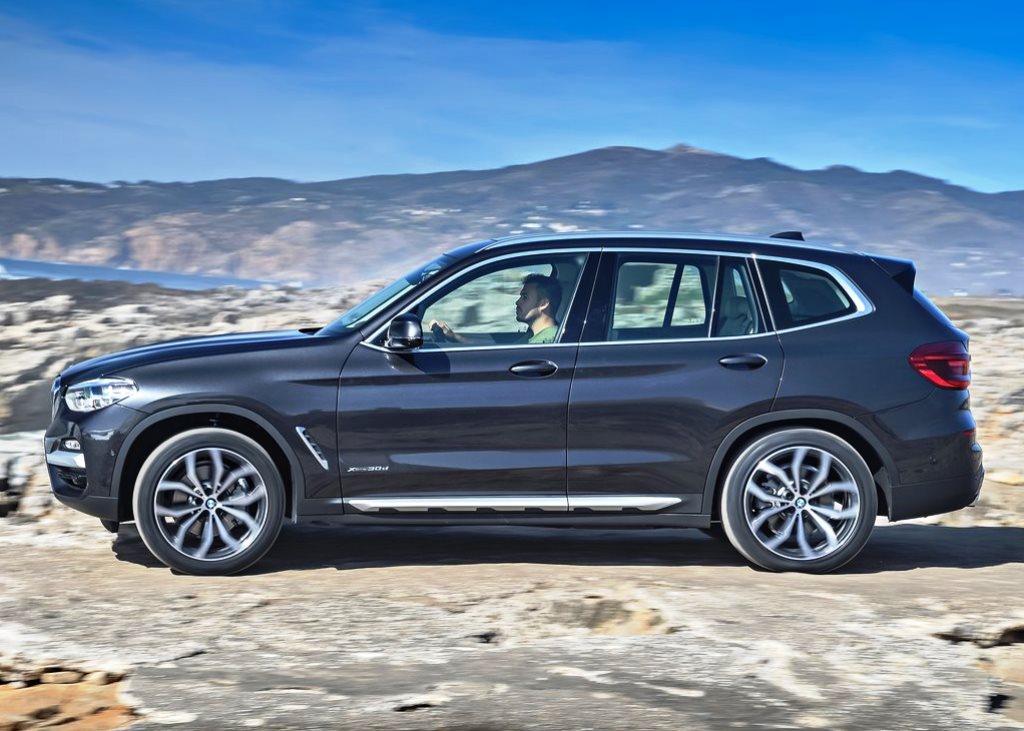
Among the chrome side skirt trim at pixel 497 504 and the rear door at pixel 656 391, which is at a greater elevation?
the rear door at pixel 656 391

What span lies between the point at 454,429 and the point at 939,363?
7.79 ft

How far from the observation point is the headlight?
20.1 ft

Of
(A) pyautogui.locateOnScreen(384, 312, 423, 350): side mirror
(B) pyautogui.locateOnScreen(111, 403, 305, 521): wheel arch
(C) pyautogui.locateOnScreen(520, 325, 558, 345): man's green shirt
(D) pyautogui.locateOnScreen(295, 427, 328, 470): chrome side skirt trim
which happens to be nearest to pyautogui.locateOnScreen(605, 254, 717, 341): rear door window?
(C) pyautogui.locateOnScreen(520, 325, 558, 345): man's green shirt

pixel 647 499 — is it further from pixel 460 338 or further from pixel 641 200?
pixel 641 200

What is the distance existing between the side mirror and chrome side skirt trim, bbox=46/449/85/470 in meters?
1.57

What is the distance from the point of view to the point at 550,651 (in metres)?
4.89

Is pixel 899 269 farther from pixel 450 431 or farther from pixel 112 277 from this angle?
pixel 112 277

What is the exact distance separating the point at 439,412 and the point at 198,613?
56.7 inches

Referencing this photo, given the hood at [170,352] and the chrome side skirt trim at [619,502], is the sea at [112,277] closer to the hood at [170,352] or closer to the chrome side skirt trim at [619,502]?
the hood at [170,352]

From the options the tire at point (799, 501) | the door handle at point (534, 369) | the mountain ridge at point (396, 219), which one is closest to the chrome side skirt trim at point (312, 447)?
the door handle at point (534, 369)

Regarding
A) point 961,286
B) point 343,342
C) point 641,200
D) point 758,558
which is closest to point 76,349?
point 343,342

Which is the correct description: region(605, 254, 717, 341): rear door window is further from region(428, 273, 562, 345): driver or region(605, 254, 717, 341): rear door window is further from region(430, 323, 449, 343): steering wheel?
region(430, 323, 449, 343): steering wheel

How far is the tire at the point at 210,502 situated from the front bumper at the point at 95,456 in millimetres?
144

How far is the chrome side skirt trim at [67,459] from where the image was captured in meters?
6.13
